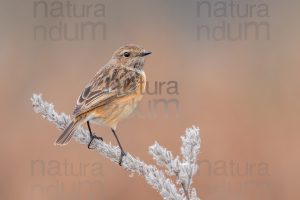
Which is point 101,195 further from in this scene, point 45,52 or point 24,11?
point 24,11

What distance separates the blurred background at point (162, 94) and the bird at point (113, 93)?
2.00m

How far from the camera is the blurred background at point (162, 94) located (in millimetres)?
7461

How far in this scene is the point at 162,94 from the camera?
8.64 meters

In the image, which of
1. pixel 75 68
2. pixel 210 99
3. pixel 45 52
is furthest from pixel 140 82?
pixel 45 52

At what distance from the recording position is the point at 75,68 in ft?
31.3

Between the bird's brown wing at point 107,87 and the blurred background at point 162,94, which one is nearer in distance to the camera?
the bird's brown wing at point 107,87

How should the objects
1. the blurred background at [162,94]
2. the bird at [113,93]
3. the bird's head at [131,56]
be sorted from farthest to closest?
the blurred background at [162,94] → the bird's head at [131,56] → the bird at [113,93]

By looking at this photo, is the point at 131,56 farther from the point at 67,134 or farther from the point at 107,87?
the point at 67,134

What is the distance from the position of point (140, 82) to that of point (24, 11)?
26.2 ft

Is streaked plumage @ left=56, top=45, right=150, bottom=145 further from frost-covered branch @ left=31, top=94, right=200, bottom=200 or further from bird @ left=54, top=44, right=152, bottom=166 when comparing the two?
frost-covered branch @ left=31, top=94, right=200, bottom=200

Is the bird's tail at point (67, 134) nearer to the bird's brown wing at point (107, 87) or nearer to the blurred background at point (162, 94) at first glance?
the bird's brown wing at point (107, 87)

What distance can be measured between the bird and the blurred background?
2.00 m

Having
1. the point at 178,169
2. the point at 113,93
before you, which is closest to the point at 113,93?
the point at 113,93

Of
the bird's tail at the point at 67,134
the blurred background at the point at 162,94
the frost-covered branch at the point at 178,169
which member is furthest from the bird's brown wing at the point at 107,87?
the blurred background at the point at 162,94
